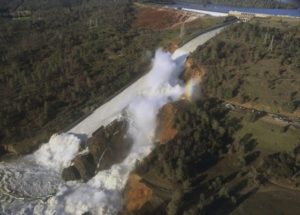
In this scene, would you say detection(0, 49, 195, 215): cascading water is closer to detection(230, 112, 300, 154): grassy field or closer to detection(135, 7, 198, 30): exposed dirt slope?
detection(230, 112, 300, 154): grassy field

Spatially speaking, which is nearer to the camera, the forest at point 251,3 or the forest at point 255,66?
the forest at point 255,66

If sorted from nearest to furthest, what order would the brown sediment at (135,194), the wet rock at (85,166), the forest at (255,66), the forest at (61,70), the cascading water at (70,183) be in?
the brown sediment at (135,194), the cascading water at (70,183), the wet rock at (85,166), the forest at (255,66), the forest at (61,70)

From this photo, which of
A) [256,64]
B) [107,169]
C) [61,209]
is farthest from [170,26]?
[61,209]

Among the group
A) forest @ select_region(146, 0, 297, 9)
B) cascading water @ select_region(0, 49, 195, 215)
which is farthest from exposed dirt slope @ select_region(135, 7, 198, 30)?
forest @ select_region(146, 0, 297, 9)

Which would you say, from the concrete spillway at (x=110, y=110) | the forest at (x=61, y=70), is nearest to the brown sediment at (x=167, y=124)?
the concrete spillway at (x=110, y=110)

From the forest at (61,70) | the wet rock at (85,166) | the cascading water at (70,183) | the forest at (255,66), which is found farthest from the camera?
the forest at (61,70)

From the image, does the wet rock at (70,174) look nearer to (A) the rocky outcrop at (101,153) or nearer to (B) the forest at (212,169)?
(A) the rocky outcrop at (101,153)

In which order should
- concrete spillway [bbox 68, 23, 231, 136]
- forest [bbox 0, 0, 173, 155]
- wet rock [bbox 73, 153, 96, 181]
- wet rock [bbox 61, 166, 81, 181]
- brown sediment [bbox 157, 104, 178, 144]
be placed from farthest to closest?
forest [bbox 0, 0, 173, 155], concrete spillway [bbox 68, 23, 231, 136], brown sediment [bbox 157, 104, 178, 144], wet rock [bbox 73, 153, 96, 181], wet rock [bbox 61, 166, 81, 181]

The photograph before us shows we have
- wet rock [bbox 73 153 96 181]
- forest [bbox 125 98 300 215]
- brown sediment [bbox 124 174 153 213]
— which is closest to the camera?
forest [bbox 125 98 300 215]
